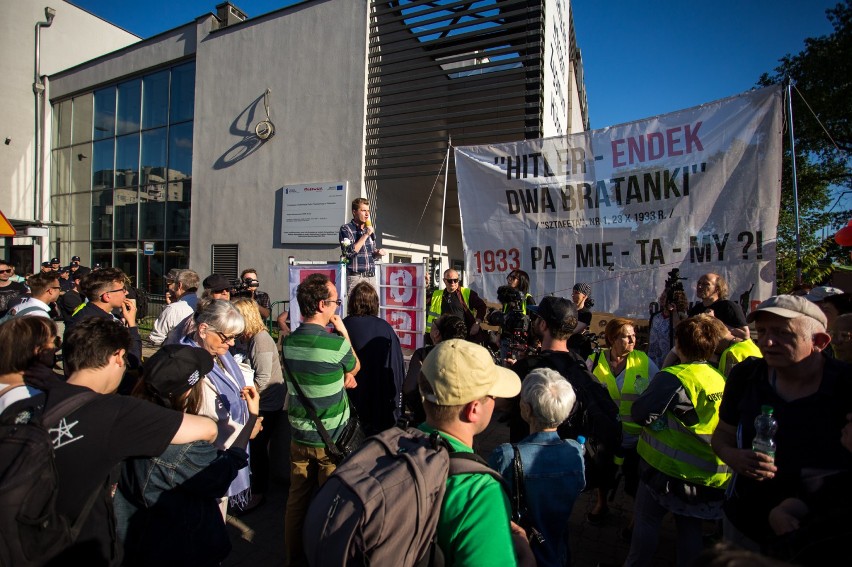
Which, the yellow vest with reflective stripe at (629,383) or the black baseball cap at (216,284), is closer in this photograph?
the yellow vest with reflective stripe at (629,383)

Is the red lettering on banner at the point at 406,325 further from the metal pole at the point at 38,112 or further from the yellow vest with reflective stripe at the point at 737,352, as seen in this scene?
the metal pole at the point at 38,112

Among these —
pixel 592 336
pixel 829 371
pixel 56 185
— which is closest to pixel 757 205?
pixel 592 336

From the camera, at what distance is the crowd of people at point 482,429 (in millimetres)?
1519

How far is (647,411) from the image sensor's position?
2402 mm

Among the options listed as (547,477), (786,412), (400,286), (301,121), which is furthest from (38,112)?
(786,412)

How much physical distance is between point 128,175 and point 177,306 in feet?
46.6

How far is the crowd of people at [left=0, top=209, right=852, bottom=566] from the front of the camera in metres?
1.52

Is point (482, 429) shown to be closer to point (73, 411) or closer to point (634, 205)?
point (73, 411)

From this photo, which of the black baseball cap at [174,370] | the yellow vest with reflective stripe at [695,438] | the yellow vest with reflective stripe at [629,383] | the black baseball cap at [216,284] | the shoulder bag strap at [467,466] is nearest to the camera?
the shoulder bag strap at [467,466]

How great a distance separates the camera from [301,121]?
11.1 metres

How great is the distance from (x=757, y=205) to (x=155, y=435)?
552cm

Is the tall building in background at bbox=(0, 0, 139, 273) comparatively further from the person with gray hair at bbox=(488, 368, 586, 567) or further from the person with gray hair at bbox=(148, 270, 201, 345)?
the person with gray hair at bbox=(488, 368, 586, 567)

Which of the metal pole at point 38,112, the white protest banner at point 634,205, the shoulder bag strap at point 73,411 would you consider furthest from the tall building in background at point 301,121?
the shoulder bag strap at point 73,411

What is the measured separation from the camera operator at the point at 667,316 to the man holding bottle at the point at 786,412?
2.36 meters
